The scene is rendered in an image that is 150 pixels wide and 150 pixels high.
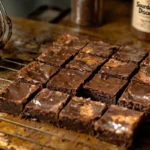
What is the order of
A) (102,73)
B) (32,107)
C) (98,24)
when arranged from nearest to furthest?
(32,107) < (102,73) < (98,24)

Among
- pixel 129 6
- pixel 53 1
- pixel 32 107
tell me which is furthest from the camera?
pixel 53 1

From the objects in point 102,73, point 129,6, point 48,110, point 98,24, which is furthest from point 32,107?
point 129,6

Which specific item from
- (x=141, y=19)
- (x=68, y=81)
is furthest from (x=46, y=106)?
(x=141, y=19)

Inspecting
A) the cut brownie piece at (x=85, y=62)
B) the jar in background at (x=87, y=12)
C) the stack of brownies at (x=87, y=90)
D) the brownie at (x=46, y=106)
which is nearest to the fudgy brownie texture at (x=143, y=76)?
the stack of brownies at (x=87, y=90)

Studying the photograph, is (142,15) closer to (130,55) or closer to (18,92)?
(130,55)

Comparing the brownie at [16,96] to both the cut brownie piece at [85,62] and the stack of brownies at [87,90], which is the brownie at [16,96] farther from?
the cut brownie piece at [85,62]

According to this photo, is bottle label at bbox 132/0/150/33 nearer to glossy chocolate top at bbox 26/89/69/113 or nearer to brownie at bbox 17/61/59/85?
brownie at bbox 17/61/59/85

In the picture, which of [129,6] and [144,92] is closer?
[144,92]

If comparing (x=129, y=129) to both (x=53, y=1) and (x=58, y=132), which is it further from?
(x=53, y=1)

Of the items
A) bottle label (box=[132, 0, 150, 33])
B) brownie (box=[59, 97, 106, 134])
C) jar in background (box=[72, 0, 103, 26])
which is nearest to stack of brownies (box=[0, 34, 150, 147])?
brownie (box=[59, 97, 106, 134])
